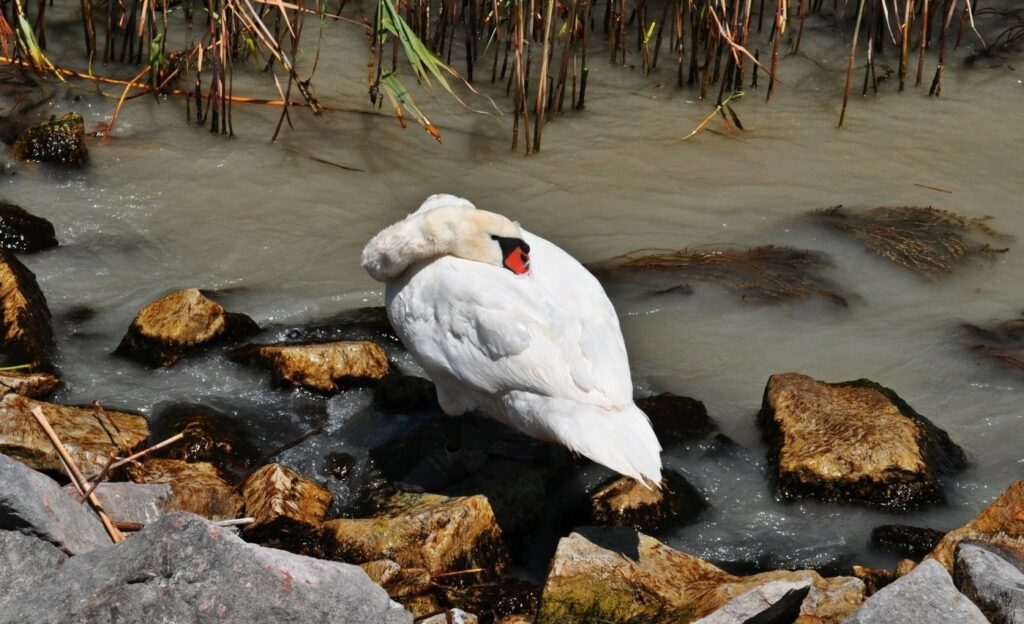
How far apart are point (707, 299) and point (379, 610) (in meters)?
3.43

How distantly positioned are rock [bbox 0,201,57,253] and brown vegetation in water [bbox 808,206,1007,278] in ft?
13.6

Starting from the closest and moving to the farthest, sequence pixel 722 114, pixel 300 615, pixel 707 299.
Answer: pixel 300 615 → pixel 707 299 → pixel 722 114

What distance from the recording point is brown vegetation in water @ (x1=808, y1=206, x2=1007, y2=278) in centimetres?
629

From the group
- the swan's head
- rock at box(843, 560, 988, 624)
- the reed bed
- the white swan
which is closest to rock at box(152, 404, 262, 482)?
the white swan

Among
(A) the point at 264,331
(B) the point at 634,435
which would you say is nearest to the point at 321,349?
(A) the point at 264,331

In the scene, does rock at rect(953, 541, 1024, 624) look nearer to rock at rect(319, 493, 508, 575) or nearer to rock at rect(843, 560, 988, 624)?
rock at rect(843, 560, 988, 624)

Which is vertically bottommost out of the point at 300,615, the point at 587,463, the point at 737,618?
the point at 587,463

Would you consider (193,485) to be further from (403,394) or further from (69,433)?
(403,394)

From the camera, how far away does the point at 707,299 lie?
19.5ft

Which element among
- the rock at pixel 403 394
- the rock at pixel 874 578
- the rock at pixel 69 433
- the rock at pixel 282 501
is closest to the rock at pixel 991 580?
the rock at pixel 874 578

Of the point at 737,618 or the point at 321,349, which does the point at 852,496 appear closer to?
the point at 737,618

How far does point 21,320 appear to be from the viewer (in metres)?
5.01

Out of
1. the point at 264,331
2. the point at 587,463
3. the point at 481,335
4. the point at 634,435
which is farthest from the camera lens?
the point at 264,331

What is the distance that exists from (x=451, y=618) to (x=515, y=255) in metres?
1.42
